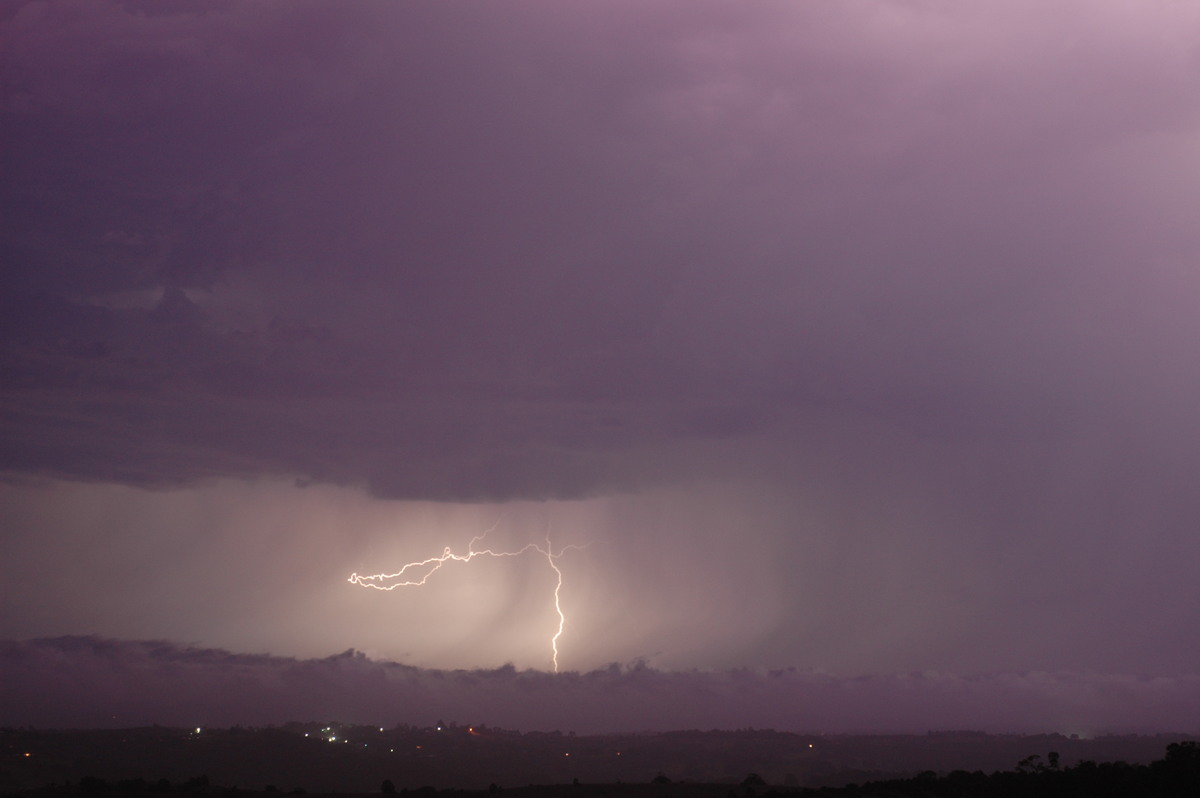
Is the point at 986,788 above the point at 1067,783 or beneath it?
beneath

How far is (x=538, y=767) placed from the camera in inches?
5231

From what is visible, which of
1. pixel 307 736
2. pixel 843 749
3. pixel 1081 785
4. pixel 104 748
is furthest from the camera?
pixel 843 749

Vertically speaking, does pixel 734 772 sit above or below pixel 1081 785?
below

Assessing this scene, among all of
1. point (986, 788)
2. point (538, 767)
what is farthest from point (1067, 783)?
point (538, 767)

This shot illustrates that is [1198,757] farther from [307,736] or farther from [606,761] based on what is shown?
[307,736]

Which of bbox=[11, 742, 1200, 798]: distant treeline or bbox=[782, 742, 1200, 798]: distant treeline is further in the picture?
bbox=[11, 742, 1200, 798]: distant treeline

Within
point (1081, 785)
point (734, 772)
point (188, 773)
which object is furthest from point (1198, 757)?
point (188, 773)

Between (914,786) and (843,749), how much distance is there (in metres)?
106

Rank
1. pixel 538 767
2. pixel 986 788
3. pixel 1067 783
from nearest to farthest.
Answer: pixel 1067 783 → pixel 986 788 → pixel 538 767

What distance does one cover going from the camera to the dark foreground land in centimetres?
5338

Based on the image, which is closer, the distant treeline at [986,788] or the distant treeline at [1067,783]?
the distant treeline at [1067,783]

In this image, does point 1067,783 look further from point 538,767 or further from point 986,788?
point 538,767

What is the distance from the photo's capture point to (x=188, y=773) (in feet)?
360

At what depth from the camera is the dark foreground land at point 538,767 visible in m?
53.4
